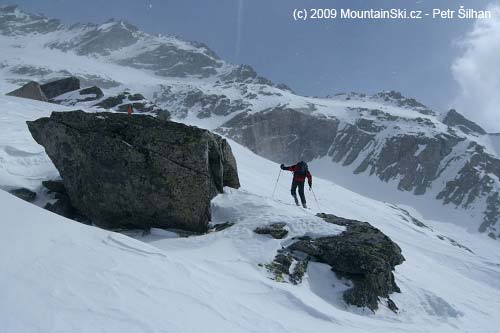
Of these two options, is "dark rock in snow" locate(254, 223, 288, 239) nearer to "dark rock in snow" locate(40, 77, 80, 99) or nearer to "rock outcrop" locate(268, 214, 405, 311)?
"rock outcrop" locate(268, 214, 405, 311)

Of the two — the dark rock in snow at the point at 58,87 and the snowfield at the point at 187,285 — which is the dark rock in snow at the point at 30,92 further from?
the snowfield at the point at 187,285

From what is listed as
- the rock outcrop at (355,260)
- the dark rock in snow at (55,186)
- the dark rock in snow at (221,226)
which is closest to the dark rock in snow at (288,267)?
the rock outcrop at (355,260)

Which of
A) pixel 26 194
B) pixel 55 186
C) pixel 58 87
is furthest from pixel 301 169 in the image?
pixel 58 87

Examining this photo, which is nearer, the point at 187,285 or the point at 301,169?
the point at 187,285

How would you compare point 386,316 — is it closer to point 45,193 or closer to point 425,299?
point 425,299

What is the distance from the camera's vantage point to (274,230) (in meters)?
11.0

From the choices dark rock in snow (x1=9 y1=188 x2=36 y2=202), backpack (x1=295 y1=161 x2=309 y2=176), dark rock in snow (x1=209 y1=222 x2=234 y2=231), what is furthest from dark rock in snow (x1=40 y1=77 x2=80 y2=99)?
dark rock in snow (x1=209 y1=222 x2=234 y2=231)

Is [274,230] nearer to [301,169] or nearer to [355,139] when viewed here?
[301,169]

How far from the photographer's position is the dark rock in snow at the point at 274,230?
10.9 meters

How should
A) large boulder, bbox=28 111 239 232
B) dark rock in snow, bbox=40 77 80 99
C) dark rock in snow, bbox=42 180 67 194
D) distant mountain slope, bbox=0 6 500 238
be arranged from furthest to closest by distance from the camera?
distant mountain slope, bbox=0 6 500 238, dark rock in snow, bbox=40 77 80 99, dark rock in snow, bbox=42 180 67 194, large boulder, bbox=28 111 239 232

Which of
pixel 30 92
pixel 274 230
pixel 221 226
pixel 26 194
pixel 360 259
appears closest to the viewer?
pixel 360 259

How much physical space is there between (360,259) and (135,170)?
6.51 metres

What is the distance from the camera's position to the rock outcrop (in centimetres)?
931

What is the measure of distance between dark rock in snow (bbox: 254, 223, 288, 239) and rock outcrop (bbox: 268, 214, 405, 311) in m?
0.47
